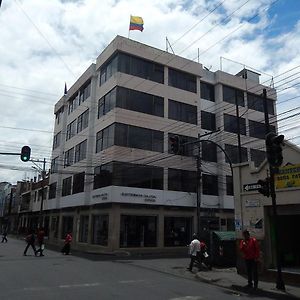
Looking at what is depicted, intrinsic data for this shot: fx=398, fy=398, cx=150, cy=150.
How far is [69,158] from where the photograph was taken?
45062mm

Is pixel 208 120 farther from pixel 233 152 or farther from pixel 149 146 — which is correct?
pixel 149 146

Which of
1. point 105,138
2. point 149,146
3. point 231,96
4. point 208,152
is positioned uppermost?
point 231,96

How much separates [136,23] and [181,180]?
46.3 feet

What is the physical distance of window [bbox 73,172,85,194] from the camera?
3923cm

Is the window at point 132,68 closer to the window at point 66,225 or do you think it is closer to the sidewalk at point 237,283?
the window at point 66,225

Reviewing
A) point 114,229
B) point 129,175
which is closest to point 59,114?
point 129,175

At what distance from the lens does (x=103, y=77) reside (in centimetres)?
3753

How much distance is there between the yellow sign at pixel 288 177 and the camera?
14547 millimetres

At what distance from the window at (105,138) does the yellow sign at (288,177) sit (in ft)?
63.5

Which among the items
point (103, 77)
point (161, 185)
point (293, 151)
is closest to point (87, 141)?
point (103, 77)

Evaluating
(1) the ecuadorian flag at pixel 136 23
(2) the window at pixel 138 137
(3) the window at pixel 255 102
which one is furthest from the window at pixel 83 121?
(3) the window at pixel 255 102

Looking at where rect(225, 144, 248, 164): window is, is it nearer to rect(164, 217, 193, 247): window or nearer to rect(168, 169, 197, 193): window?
rect(168, 169, 197, 193): window

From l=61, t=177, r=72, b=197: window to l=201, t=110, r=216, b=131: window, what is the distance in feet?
51.5

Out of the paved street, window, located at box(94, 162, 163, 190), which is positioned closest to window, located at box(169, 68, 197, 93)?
window, located at box(94, 162, 163, 190)
